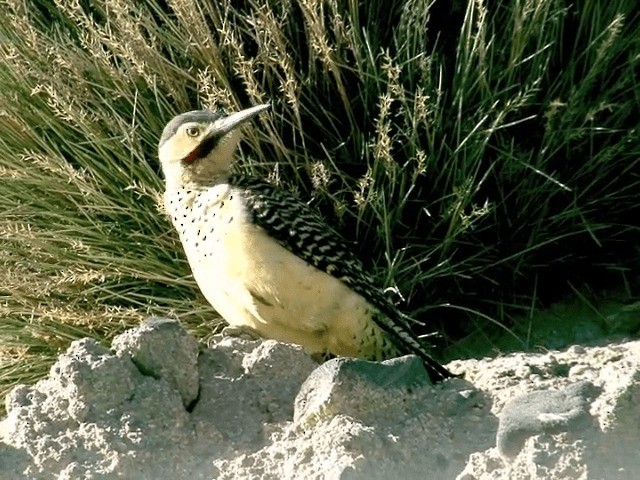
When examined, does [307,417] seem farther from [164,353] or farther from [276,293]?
[276,293]

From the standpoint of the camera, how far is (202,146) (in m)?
4.62

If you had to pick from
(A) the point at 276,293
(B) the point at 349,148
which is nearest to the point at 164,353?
(A) the point at 276,293

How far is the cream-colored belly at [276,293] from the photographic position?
4223mm

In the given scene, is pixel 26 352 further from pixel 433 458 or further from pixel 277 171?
pixel 433 458

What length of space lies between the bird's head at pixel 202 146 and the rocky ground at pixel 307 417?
1.05 meters

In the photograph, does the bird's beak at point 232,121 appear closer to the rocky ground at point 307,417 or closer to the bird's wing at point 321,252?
the bird's wing at point 321,252

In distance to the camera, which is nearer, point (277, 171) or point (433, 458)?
point (433, 458)

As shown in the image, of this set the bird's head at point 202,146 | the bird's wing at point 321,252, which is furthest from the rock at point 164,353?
the bird's head at point 202,146

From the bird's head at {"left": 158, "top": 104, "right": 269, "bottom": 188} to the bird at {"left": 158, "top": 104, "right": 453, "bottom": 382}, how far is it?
0.44 feet

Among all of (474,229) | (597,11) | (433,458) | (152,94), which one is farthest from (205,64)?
(433,458)

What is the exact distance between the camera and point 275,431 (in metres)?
3.36

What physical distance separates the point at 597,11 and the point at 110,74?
1885mm

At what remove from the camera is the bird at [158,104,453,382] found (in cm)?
423

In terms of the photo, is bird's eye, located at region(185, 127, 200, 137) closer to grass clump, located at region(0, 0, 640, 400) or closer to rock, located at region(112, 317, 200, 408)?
grass clump, located at region(0, 0, 640, 400)
